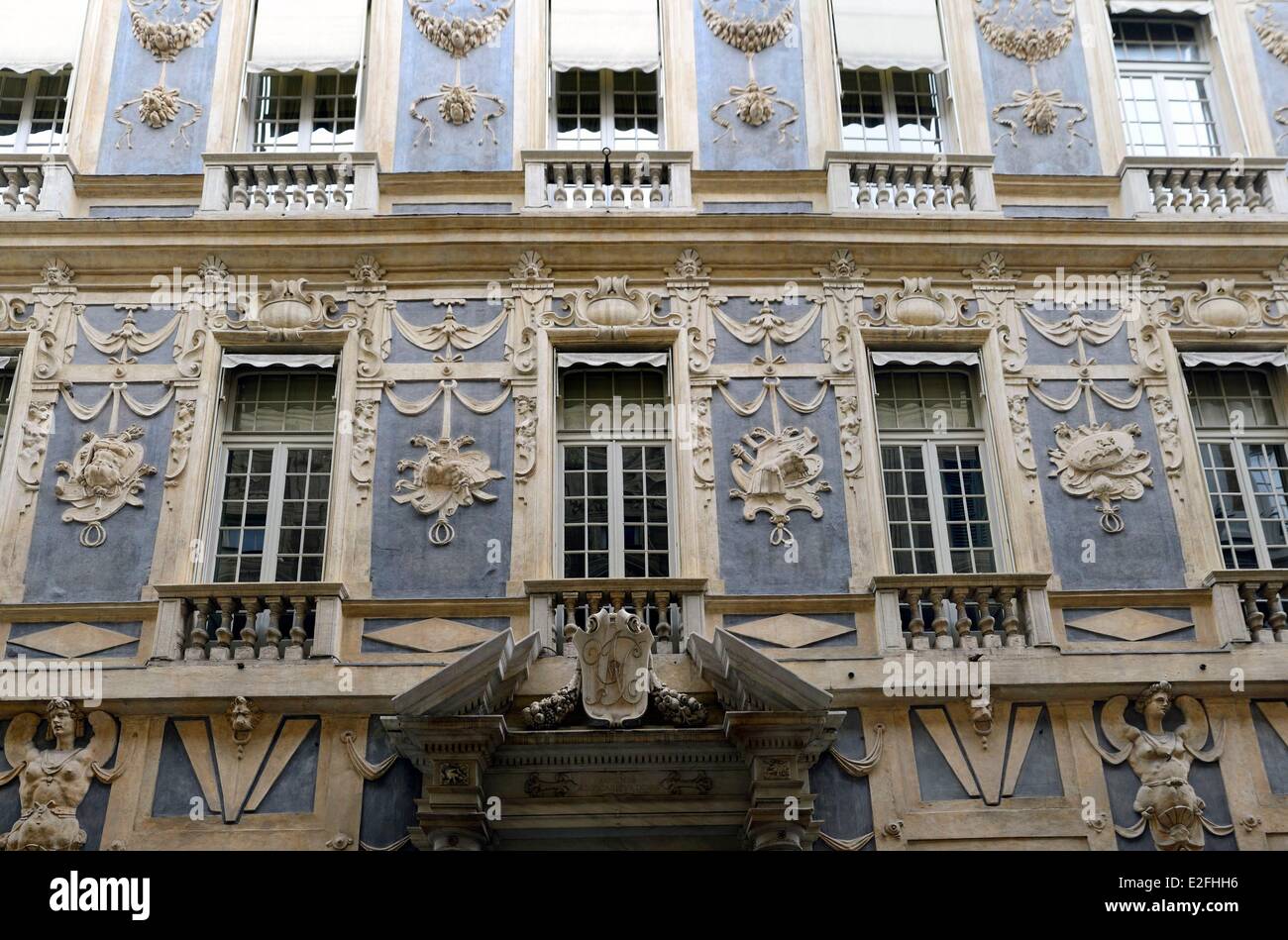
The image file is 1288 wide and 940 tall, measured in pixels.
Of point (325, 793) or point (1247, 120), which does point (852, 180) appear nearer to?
point (1247, 120)

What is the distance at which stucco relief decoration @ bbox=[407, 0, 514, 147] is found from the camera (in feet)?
39.0

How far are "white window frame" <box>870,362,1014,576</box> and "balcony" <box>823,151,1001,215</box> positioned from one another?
1.53m

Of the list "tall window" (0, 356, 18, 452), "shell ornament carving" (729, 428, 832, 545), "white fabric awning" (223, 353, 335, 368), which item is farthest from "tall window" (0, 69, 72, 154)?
"shell ornament carving" (729, 428, 832, 545)

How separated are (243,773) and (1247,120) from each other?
10315 mm

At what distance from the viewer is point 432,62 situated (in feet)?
39.9

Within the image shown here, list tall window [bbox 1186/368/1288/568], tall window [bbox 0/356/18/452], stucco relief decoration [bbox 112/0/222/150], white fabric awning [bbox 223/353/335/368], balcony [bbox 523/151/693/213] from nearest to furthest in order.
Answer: tall window [bbox 1186/368/1288/568]
tall window [bbox 0/356/18/452]
white fabric awning [bbox 223/353/335/368]
balcony [bbox 523/151/693/213]
stucco relief decoration [bbox 112/0/222/150]

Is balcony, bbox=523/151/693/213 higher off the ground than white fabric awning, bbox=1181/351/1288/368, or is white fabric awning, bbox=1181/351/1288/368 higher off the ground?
balcony, bbox=523/151/693/213

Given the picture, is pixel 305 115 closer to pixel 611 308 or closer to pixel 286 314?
pixel 286 314

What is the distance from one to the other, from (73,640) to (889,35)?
8827 mm

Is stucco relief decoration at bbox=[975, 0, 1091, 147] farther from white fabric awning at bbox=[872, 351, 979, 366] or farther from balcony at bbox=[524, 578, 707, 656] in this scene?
balcony at bbox=[524, 578, 707, 656]

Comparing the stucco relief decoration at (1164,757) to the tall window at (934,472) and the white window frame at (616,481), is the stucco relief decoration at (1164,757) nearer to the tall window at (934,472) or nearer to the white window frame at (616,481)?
the tall window at (934,472)
